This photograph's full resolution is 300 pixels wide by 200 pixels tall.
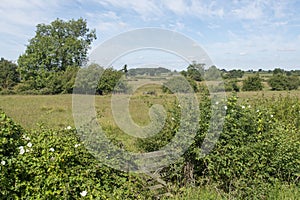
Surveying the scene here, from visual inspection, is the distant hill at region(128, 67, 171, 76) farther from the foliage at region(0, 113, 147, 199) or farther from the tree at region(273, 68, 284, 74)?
the tree at region(273, 68, 284, 74)

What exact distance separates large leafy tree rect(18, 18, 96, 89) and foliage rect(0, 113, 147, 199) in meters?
35.8

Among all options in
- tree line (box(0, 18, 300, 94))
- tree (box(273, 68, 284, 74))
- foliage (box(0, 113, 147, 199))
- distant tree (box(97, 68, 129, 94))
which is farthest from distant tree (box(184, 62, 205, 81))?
tree (box(273, 68, 284, 74))

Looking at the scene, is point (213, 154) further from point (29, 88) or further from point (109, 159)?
point (29, 88)

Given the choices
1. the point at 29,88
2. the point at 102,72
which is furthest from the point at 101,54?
the point at 29,88

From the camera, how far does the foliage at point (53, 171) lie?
8.75 feet

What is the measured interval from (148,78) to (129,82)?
0.37 meters

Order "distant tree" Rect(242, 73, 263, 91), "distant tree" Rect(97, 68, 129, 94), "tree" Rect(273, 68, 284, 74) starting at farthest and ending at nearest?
1. "tree" Rect(273, 68, 284, 74)
2. "distant tree" Rect(242, 73, 263, 91)
3. "distant tree" Rect(97, 68, 129, 94)

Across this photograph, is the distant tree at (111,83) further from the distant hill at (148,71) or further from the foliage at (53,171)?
the foliage at (53,171)

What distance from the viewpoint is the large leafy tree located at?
38969mm

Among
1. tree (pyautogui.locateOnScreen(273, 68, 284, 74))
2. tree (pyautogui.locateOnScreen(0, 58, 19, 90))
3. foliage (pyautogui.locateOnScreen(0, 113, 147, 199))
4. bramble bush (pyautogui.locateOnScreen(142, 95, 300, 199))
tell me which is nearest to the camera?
foliage (pyautogui.locateOnScreen(0, 113, 147, 199))

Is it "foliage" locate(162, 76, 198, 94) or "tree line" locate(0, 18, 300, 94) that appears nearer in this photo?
"foliage" locate(162, 76, 198, 94)

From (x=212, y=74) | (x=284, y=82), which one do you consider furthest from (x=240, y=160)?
(x=284, y=82)

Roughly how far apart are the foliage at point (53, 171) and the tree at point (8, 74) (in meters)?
37.4

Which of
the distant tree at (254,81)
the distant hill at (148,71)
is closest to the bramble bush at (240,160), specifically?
the distant hill at (148,71)
